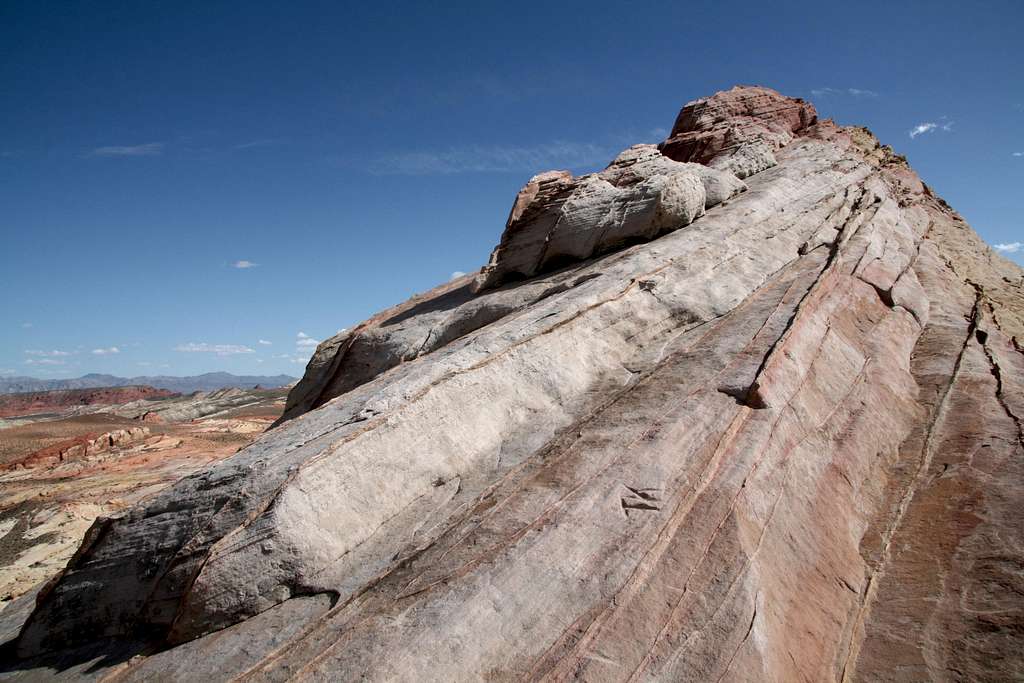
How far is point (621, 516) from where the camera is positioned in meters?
4.09

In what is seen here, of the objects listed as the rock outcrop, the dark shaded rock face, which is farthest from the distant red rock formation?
the dark shaded rock face

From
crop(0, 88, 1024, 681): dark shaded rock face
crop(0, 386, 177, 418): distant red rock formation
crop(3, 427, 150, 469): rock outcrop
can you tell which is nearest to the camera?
crop(0, 88, 1024, 681): dark shaded rock face

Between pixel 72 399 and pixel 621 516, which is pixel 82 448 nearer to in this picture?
pixel 621 516

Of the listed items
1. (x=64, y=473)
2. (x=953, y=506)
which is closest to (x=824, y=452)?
(x=953, y=506)

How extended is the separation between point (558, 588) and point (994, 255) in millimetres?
15815

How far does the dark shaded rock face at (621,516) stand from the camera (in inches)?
138

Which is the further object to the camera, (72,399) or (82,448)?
(72,399)

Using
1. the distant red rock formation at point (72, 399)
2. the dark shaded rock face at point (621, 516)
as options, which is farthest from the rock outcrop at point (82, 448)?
the distant red rock formation at point (72, 399)

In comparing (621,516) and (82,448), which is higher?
(621,516)

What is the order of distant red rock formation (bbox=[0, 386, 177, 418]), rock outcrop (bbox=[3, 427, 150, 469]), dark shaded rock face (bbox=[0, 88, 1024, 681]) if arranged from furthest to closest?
distant red rock formation (bbox=[0, 386, 177, 418])
rock outcrop (bbox=[3, 427, 150, 469])
dark shaded rock face (bbox=[0, 88, 1024, 681])

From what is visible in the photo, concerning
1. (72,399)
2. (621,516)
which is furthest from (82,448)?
(72,399)

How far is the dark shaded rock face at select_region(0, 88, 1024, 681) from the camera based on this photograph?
3.51m

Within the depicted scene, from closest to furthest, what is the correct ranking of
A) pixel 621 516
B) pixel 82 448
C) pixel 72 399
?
1. pixel 621 516
2. pixel 82 448
3. pixel 72 399

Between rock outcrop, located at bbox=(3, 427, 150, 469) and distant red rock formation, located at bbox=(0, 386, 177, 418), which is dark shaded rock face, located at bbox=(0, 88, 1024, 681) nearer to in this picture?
rock outcrop, located at bbox=(3, 427, 150, 469)
